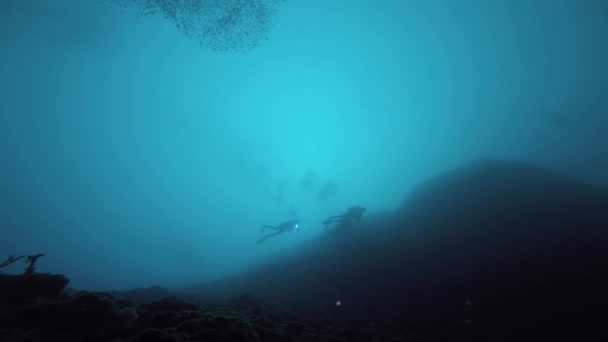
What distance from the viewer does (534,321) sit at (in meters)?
14.2

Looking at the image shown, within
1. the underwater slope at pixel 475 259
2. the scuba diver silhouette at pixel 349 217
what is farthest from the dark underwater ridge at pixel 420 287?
the scuba diver silhouette at pixel 349 217

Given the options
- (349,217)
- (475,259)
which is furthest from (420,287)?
(349,217)

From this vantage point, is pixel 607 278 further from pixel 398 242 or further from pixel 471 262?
pixel 398 242

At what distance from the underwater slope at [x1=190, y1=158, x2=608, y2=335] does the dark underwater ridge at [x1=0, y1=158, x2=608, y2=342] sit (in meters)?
0.10

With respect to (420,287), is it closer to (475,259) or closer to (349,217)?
(475,259)

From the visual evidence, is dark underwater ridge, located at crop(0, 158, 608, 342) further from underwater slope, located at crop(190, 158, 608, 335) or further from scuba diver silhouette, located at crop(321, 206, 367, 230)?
scuba diver silhouette, located at crop(321, 206, 367, 230)

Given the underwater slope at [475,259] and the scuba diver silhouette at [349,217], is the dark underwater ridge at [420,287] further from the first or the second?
the scuba diver silhouette at [349,217]

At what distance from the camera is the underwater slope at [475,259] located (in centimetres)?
1570

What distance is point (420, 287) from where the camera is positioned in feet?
66.9

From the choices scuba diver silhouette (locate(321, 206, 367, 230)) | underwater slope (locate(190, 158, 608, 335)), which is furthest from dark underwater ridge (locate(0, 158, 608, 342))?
scuba diver silhouette (locate(321, 206, 367, 230))

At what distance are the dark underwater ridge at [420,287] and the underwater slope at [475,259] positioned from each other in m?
0.10

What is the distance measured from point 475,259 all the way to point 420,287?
189 inches

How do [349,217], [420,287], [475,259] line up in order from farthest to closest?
[349,217]
[475,259]
[420,287]

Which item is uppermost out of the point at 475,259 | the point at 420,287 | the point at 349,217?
the point at 349,217
